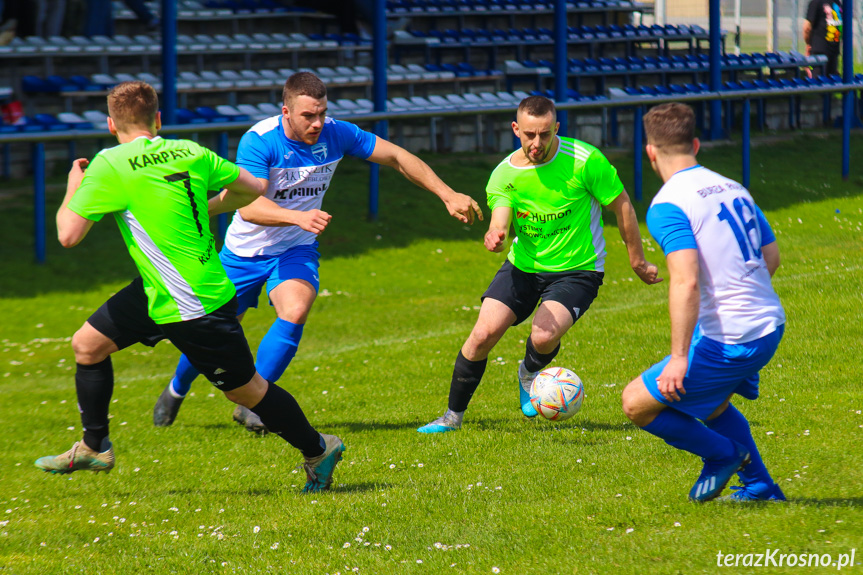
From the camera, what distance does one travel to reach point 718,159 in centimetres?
1711


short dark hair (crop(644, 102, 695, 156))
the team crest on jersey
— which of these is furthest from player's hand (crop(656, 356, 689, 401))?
the team crest on jersey

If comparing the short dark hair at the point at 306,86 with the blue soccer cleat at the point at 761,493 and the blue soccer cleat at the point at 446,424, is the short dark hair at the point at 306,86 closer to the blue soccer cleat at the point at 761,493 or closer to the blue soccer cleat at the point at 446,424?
the blue soccer cleat at the point at 446,424

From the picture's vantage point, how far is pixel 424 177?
6121 millimetres

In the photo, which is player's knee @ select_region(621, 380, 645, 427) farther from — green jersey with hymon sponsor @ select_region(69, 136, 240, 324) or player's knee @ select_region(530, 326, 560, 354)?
green jersey with hymon sponsor @ select_region(69, 136, 240, 324)

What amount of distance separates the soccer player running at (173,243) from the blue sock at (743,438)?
1.88 m

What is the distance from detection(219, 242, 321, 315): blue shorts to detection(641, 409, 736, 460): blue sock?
269 centimetres

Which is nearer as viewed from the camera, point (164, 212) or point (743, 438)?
point (743, 438)

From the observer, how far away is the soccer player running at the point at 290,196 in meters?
5.85

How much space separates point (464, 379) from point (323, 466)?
4.25 ft

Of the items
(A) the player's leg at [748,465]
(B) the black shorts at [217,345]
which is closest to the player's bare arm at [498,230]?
(B) the black shorts at [217,345]

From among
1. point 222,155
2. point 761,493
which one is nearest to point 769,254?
point 761,493

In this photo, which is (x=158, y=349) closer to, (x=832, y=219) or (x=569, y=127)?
(x=832, y=219)

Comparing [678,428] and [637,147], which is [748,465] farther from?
[637,147]

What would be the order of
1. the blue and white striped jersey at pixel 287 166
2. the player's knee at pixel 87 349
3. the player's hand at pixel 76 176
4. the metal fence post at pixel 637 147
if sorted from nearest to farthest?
the player's hand at pixel 76 176 < the player's knee at pixel 87 349 < the blue and white striped jersey at pixel 287 166 < the metal fence post at pixel 637 147
